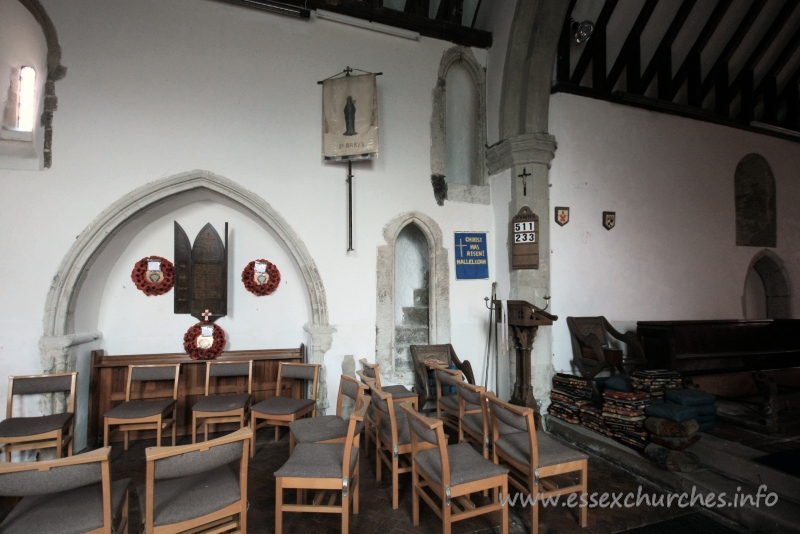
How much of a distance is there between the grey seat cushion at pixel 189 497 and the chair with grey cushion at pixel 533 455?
156cm

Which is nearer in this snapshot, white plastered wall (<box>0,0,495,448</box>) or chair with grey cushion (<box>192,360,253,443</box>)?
chair with grey cushion (<box>192,360,253,443</box>)

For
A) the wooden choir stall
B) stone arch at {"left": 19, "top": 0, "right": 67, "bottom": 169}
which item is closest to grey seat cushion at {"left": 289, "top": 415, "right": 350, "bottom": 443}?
the wooden choir stall

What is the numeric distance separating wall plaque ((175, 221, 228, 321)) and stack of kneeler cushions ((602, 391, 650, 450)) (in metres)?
4.14

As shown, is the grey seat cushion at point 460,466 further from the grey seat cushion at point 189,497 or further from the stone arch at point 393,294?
the stone arch at point 393,294

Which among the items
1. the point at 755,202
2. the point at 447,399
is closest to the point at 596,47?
the point at 755,202

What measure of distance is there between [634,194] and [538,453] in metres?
4.44

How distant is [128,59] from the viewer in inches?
165

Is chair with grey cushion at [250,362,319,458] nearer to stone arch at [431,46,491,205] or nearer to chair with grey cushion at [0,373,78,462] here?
chair with grey cushion at [0,373,78,462]

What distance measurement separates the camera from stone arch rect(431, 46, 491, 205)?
17.2 ft

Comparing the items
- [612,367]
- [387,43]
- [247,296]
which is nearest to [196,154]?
[247,296]

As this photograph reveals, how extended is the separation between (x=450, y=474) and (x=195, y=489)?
1.35m

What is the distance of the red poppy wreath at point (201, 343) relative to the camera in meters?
4.48

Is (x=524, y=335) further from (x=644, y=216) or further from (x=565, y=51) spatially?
(x=565, y=51)

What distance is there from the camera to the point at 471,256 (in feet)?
17.2
